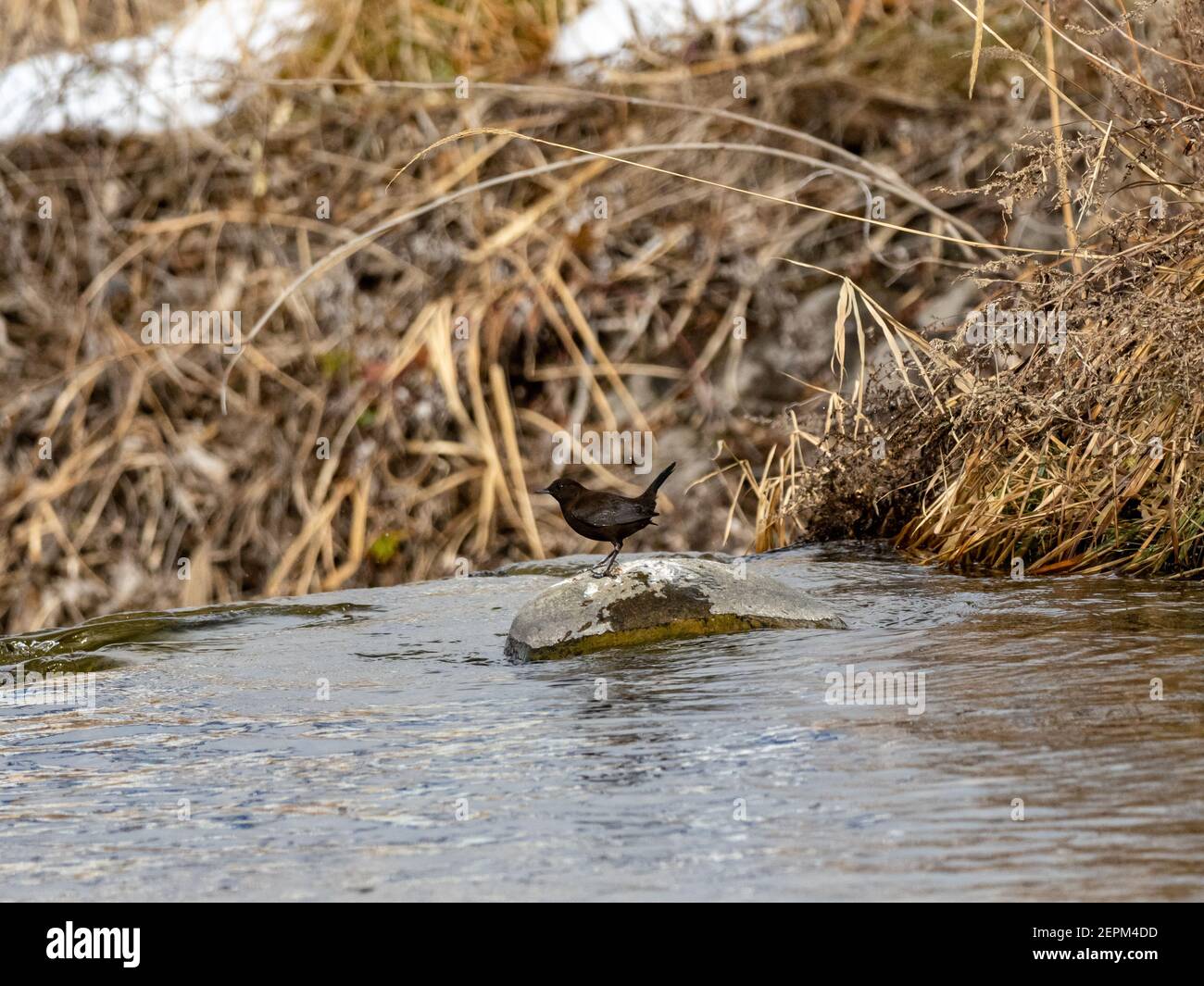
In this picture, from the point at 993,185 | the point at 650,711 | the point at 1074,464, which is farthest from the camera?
the point at 1074,464

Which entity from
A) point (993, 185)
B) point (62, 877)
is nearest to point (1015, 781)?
point (62, 877)

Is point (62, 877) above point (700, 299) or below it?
below

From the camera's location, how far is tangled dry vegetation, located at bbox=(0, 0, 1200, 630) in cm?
799

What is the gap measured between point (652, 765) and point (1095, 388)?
226cm

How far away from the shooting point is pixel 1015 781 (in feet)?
9.64

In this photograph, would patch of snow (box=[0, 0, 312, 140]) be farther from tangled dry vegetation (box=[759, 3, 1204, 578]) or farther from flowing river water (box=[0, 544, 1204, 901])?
tangled dry vegetation (box=[759, 3, 1204, 578])

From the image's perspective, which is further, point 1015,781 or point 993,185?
point 993,185

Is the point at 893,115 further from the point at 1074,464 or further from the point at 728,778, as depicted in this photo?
the point at 728,778

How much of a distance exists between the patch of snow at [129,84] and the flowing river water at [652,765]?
515 centimetres

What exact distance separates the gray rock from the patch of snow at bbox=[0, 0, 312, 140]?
5.70 m

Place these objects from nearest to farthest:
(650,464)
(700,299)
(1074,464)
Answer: (1074,464) < (650,464) < (700,299)

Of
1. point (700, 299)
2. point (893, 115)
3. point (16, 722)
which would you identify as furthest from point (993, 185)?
point (893, 115)
